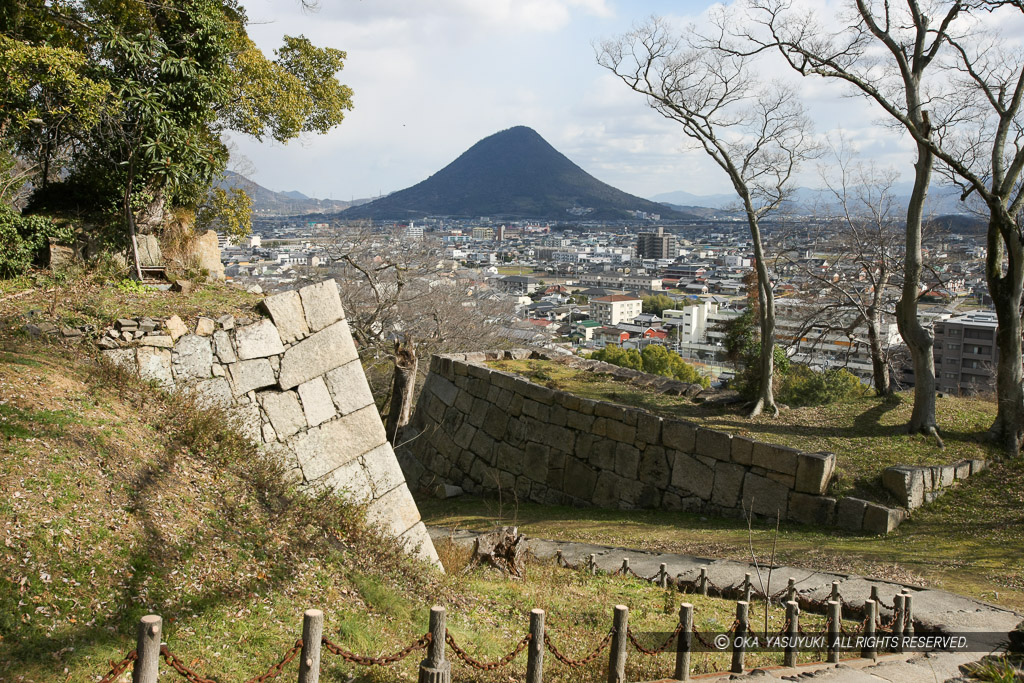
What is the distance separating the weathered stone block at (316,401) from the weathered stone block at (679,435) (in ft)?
19.3

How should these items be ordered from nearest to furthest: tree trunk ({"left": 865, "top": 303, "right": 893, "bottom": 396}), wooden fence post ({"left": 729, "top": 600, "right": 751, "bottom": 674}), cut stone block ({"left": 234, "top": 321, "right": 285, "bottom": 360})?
wooden fence post ({"left": 729, "top": 600, "right": 751, "bottom": 674}) → cut stone block ({"left": 234, "top": 321, "right": 285, "bottom": 360}) → tree trunk ({"left": 865, "top": 303, "right": 893, "bottom": 396})

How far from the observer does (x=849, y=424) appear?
12.2 metres

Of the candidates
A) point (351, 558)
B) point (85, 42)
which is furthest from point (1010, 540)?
point (85, 42)

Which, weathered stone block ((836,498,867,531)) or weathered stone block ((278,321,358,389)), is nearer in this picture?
weathered stone block ((278,321,358,389))

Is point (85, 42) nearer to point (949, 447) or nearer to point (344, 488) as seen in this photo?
point (344, 488)

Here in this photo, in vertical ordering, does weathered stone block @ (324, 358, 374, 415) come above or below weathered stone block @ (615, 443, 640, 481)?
above

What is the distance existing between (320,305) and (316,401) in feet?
3.56

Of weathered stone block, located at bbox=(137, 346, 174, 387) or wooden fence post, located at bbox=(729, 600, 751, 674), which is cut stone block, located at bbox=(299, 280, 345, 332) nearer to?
weathered stone block, located at bbox=(137, 346, 174, 387)

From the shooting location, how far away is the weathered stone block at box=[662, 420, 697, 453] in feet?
36.3

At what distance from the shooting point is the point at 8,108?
33.3ft

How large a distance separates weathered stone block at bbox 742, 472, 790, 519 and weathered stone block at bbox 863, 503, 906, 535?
1059 mm

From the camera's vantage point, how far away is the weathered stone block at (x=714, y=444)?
419 inches

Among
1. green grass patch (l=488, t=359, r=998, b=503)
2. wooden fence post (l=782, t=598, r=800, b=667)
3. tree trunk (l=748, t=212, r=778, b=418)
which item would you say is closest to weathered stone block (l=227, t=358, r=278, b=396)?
wooden fence post (l=782, t=598, r=800, b=667)

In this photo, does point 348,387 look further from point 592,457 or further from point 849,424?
point 849,424
